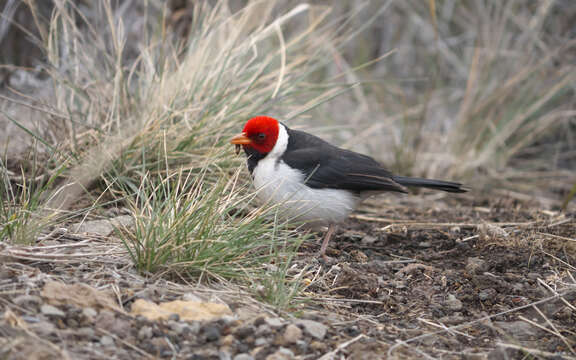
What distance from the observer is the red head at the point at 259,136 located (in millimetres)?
3543

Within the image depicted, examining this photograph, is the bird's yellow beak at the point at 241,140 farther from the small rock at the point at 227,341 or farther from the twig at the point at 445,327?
the small rock at the point at 227,341

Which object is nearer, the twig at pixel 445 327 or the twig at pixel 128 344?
the twig at pixel 128 344

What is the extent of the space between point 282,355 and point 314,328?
0.79ft

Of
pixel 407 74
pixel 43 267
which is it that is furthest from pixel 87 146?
pixel 407 74

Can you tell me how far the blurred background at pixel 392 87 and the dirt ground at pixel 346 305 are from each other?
1.24 metres

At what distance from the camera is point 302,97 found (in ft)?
16.2

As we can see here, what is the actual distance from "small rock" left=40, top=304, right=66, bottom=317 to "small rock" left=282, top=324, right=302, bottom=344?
Result: 784 millimetres

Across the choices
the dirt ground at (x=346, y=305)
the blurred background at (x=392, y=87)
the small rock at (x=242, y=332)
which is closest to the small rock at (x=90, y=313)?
the dirt ground at (x=346, y=305)

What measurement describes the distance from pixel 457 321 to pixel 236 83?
2401 millimetres

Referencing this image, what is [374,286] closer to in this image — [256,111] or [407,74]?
[256,111]

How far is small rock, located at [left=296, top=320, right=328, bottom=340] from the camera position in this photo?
2.24m

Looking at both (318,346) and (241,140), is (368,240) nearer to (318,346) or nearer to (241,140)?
(241,140)

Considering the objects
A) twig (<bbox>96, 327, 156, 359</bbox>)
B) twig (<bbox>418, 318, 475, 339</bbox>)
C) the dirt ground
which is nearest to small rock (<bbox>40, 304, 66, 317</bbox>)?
the dirt ground

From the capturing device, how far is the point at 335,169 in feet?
11.8
